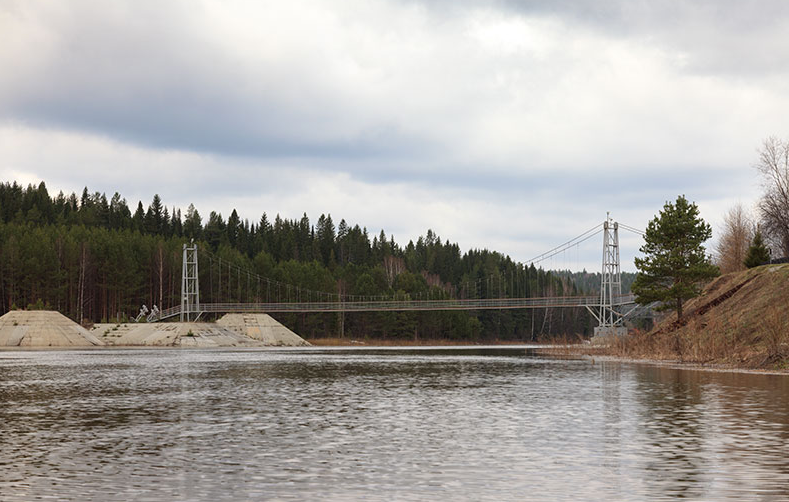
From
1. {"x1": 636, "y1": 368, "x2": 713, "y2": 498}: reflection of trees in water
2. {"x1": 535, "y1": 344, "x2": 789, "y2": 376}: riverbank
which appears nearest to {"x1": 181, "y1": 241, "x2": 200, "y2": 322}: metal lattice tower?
{"x1": 535, "y1": 344, "x2": 789, "y2": 376}: riverbank

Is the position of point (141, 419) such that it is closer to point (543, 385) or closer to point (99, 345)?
point (543, 385)

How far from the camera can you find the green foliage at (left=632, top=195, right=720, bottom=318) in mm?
62250

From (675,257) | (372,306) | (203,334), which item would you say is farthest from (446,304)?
(675,257)

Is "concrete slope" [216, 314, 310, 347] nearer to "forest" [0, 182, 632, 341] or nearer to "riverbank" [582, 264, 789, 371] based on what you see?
"forest" [0, 182, 632, 341]

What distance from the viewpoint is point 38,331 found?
9719 cm

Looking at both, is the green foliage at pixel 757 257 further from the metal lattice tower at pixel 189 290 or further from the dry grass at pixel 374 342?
the metal lattice tower at pixel 189 290

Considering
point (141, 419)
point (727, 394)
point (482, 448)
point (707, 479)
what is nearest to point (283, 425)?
point (141, 419)

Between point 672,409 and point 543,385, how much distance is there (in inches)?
415

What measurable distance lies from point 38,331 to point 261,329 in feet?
122

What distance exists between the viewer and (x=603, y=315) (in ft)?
332

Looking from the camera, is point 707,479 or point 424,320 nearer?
point 707,479

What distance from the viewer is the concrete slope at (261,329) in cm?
12499

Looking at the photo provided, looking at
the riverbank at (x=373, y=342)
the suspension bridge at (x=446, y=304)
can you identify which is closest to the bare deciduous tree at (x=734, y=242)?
the suspension bridge at (x=446, y=304)

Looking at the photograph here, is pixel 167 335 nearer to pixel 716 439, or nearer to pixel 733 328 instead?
pixel 733 328
